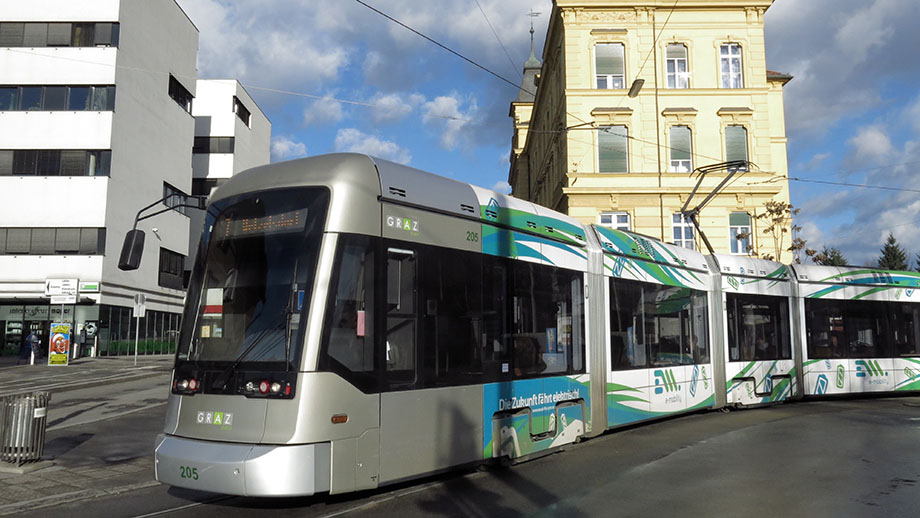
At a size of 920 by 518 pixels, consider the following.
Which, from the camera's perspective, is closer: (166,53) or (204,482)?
(204,482)

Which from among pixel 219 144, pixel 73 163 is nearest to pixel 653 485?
pixel 73 163

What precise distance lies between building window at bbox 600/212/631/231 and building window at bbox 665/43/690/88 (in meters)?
6.70

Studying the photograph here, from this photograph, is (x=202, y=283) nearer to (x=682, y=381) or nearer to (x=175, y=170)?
(x=682, y=381)

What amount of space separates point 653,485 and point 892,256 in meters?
78.1

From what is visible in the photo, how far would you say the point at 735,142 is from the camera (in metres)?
34.9

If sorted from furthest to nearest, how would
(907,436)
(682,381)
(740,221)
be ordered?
(740,221)
(682,381)
(907,436)

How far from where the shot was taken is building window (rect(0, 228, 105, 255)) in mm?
36031

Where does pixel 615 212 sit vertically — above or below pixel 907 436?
above

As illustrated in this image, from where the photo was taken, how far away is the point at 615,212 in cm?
3403

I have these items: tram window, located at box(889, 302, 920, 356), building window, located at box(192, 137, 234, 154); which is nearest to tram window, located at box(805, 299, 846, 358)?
tram window, located at box(889, 302, 920, 356)

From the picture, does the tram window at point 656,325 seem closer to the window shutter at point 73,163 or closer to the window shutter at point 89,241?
the window shutter at point 89,241

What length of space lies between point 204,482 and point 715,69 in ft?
112

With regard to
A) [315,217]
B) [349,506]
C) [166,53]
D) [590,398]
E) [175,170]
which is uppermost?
[166,53]

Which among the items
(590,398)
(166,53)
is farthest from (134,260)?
(166,53)
